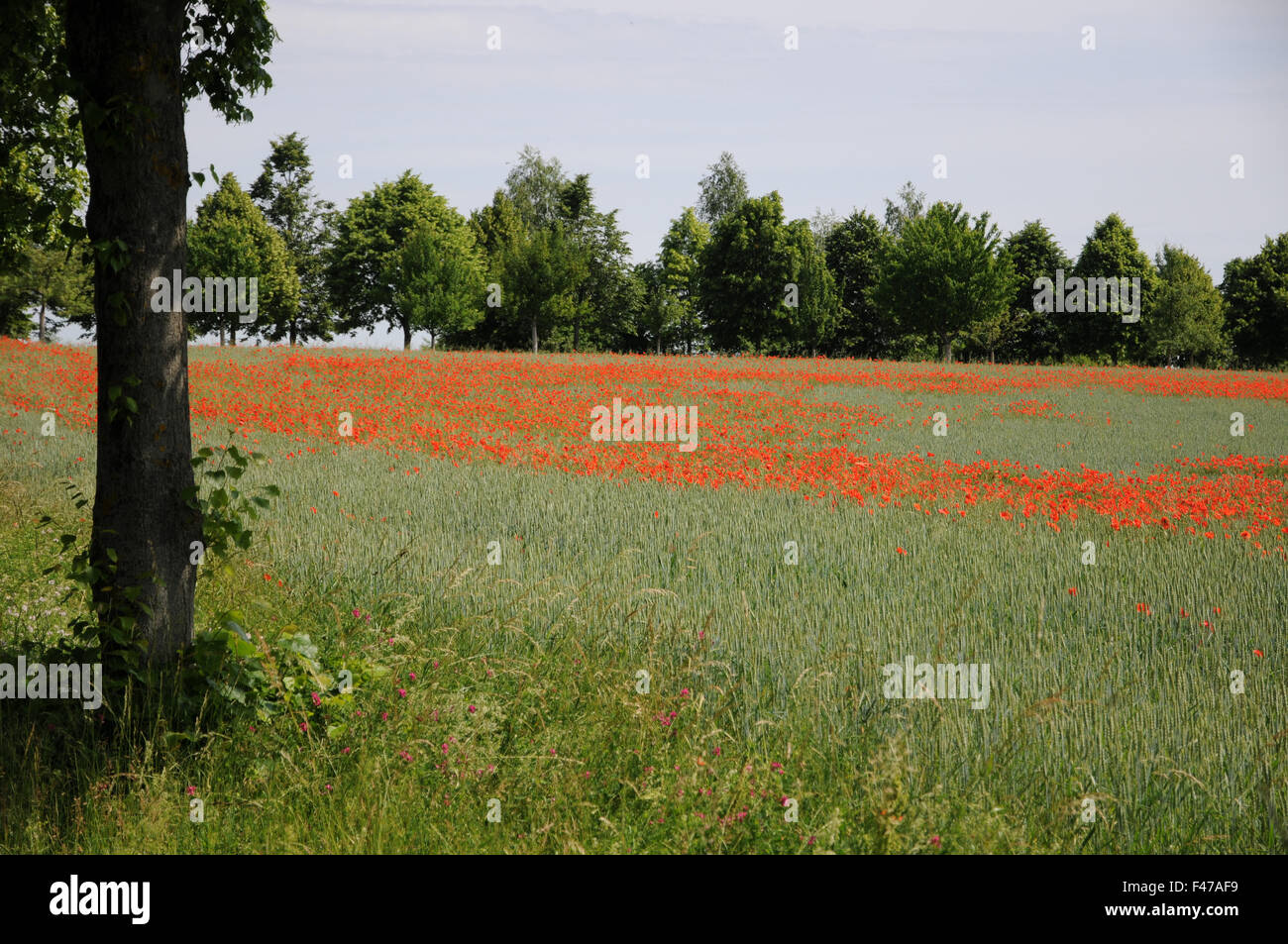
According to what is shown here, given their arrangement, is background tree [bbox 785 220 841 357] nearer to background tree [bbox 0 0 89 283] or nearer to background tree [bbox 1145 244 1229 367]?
background tree [bbox 1145 244 1229 367]

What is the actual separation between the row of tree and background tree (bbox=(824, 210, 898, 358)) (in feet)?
0.50

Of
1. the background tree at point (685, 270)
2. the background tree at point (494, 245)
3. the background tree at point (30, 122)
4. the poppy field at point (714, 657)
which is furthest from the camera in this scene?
the background tree at point (685, 270)

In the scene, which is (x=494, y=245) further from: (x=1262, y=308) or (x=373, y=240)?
(x=1262, y=308)

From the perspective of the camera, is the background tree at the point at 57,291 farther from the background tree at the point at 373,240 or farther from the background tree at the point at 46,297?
the background tree at the point at 373,240

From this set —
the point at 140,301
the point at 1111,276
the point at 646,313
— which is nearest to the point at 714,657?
the point at 140,301

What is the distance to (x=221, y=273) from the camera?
43.1 meters

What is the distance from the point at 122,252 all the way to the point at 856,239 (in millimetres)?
59041

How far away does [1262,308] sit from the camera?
55656 mm

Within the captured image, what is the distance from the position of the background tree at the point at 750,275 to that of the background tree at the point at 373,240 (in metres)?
17.6

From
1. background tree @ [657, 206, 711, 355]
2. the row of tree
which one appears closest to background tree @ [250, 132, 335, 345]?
the row of tree

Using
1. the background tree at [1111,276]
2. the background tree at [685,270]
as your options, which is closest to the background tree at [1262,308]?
the background tree at [1111,276]

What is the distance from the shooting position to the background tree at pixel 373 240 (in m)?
51.8
